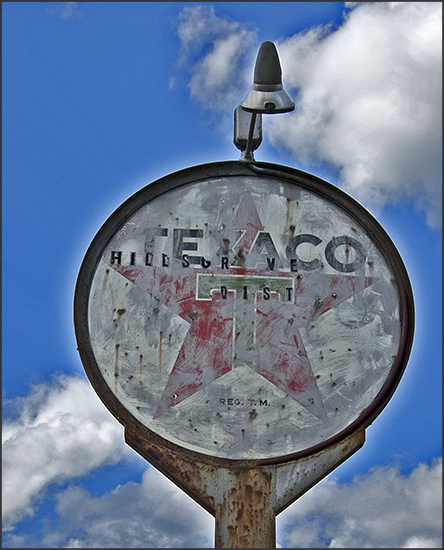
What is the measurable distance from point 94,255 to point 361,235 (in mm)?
2059

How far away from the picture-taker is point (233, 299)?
17.6 ft

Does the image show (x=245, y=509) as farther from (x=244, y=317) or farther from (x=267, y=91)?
(x=267, y=91)

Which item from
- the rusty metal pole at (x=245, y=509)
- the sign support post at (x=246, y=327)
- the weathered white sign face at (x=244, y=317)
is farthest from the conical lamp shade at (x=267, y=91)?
the rusty metal pole at (x=245, y=509)

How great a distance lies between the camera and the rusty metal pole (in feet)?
16.0

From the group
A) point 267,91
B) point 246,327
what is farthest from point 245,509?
point 267,91

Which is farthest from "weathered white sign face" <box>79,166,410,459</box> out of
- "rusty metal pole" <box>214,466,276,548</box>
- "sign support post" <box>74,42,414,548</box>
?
"rusty metal pole" <box>214,466,276,548</box>

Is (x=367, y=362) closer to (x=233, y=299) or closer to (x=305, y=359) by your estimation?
(x=305, y=359)

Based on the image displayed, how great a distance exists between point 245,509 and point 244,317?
1.36 m

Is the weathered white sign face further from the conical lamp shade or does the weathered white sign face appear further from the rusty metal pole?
the conical lamp shade

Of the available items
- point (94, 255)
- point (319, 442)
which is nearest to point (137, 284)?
point (94, 255)

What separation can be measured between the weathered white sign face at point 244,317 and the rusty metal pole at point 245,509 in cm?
15

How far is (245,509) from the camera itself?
16.1ft

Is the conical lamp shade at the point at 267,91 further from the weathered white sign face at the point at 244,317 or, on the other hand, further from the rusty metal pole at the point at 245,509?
the rusty metal pole at the point at 245,509

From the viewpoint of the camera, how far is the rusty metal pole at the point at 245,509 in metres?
4.87
